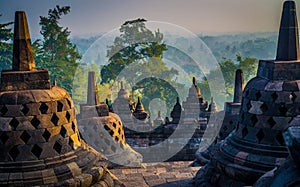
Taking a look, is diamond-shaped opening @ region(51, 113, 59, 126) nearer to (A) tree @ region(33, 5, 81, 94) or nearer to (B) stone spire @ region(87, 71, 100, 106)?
(B) stone spire @ region(87, 71, 100, 106)

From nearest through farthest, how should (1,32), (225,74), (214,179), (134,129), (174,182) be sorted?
(214,179), (174,182), (134,129), (1,32), (225,74)

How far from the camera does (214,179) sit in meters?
6.14

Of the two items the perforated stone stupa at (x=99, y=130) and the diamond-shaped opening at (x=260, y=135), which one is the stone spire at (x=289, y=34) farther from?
the perforated stone stupa at (x=99, y=130)

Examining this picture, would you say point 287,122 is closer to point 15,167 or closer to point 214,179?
point 214,179

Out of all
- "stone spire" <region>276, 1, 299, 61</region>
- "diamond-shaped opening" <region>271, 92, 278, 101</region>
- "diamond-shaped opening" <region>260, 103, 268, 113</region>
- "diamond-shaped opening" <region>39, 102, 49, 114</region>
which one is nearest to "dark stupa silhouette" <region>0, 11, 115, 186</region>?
"diamond-shaped opening" <region>39, 102, 49, 114</region>

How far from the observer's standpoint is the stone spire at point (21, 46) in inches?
215

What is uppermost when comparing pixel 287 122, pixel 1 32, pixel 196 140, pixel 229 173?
pixel 1 32

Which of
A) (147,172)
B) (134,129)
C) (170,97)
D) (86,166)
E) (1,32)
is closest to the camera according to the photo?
(86,166)

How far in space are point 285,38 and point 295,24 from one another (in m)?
0.26

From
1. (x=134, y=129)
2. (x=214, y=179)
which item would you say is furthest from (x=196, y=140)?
(x=214, y=179)

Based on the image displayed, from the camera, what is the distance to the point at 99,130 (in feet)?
33.8

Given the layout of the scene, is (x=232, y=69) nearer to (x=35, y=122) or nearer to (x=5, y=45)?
(x=5, y=45)

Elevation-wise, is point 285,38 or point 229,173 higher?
point 285,38

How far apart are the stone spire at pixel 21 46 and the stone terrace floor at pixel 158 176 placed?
2820mm
